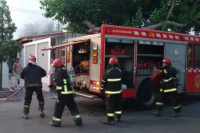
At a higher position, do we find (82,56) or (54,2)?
(54,2)

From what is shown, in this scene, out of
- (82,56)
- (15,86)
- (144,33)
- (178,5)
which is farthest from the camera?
(178,5)

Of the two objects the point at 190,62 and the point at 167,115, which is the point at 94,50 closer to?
the point at 167,115

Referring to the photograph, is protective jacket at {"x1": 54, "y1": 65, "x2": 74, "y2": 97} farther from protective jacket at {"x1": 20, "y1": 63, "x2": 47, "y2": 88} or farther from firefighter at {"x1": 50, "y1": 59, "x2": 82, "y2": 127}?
protective jacket at {"x1": 20, "y1": 63, "x2": 47, "y2": 88}

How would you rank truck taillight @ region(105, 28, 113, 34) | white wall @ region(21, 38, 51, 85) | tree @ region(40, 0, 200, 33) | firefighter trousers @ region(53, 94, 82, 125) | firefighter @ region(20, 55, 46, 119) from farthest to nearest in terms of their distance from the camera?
white wall @ region(21, 38, 51, 85) < tree @ region(40, 0, 200, 33) < truck taillight @ region(105, 28, 113, 34) < firefighter @ region(20, 55, 46, 119) < firefighter trousers @ region(53, 94, 82, 125)

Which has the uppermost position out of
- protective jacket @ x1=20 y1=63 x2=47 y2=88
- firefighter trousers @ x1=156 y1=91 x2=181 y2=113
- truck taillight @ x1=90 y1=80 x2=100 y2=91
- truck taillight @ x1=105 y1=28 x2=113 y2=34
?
truck taillight @ x1=105 y1=28 x2=113 y2=34

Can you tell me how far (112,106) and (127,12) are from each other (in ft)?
32.1

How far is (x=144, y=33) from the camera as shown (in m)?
8.36

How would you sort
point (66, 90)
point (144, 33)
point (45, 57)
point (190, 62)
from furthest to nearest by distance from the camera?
point (45, 57) → point (190, 62) → point (144, 33) → point (66, 90)

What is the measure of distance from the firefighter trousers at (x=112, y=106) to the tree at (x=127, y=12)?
760cm

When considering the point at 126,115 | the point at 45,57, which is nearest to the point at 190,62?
the point at 126,115

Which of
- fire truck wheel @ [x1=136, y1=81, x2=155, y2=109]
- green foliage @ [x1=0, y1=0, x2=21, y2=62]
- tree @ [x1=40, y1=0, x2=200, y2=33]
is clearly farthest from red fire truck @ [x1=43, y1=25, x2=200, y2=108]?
tree @ [x1=40, y1=0, x2=200, y2=33]

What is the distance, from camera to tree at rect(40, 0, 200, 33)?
44.2 ft

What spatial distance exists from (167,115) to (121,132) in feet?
8.19

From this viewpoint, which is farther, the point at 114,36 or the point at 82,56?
the point at 82,56
